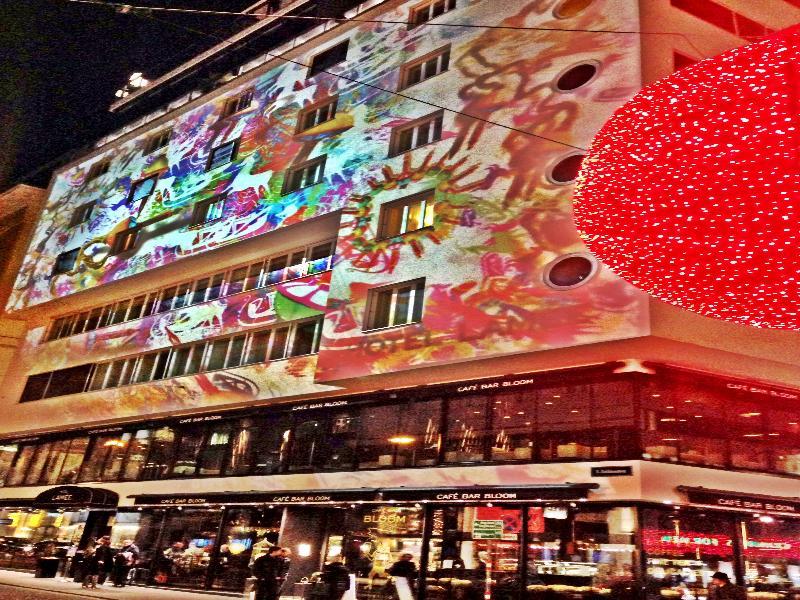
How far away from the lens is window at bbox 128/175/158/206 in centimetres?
3127

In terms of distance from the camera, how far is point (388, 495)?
16.5 metres

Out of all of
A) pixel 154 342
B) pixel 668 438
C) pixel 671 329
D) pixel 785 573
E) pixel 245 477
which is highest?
pixel 154 342

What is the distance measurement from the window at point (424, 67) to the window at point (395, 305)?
8.30 m

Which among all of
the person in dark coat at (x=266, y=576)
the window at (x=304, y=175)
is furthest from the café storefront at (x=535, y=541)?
the window at (x=304, y=175)

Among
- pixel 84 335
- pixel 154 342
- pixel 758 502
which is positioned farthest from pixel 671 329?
pixel 84 335

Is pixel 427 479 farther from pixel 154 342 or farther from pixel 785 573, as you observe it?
pixel 154 342

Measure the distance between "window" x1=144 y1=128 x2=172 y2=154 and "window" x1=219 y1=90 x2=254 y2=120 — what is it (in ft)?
14.6

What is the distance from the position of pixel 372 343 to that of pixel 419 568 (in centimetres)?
620

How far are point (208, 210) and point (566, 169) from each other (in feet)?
56.2

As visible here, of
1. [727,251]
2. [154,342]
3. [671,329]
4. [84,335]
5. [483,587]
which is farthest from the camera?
[84,335]

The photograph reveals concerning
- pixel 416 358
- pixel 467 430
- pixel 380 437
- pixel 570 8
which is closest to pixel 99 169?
pixel 380 437

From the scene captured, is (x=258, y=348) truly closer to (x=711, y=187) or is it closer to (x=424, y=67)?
(x=424, y=67)

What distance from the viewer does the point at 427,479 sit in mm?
16375

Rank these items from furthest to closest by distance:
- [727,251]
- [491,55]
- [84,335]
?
[84,335] < [491,55] < [727,251]
